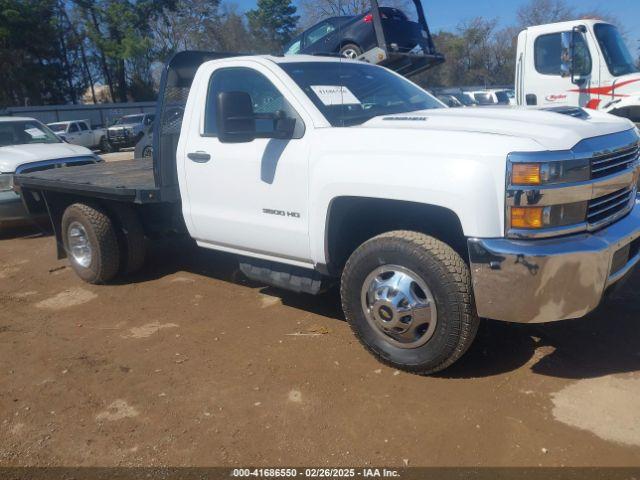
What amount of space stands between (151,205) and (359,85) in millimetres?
2554

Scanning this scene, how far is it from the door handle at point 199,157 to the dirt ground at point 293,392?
50.7 inches

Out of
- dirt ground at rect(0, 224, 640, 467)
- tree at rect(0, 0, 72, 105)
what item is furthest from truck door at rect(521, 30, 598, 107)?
tree at rect(0, 0, 72, 105)

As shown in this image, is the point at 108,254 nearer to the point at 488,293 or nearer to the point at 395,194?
the point at 395,194

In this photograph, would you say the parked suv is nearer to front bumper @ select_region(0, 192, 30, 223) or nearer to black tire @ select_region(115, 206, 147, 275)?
front bumper @ select_region(0, 192, 30, 223)

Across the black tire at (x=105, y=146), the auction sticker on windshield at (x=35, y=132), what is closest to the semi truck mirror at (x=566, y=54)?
the auction sticker on windshield at (x=35, y=132)

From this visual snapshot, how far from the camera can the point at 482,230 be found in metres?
3.03

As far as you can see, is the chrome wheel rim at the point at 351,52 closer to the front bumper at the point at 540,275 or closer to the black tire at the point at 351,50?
the black tire at the point at 351,50

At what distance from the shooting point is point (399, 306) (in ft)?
11.3

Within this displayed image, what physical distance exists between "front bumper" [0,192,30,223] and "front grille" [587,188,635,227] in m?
7.05

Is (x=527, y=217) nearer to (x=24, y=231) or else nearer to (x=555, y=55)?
(x=555, y=55)

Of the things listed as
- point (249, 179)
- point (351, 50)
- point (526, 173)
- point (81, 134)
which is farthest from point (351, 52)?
point (81, 134)

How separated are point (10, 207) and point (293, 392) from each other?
6.04m

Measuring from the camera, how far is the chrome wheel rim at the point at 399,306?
11.1 feet

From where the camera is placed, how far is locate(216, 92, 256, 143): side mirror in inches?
148
